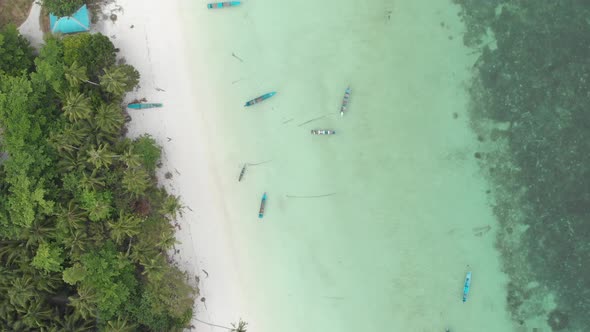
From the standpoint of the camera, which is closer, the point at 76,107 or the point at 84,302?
the point at 84,302

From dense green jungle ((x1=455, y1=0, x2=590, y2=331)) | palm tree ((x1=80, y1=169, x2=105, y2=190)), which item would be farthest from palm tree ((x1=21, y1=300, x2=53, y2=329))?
dense green jungle ((x1=455, y1=0, x2=590, y2=331))

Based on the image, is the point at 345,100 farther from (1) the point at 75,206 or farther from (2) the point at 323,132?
(1) the point at 75,206

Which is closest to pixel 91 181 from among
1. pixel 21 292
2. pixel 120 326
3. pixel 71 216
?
pixel 71 216

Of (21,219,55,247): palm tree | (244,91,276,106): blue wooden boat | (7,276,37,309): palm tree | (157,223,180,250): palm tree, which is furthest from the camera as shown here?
(244,91,276,106): blue wooden boat

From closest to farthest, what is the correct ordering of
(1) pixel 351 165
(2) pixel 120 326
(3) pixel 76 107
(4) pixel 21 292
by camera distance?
(4) pixel 21 292
(3) pixel 76 107
(2) pixel 120 326
(1) pixel 351 165

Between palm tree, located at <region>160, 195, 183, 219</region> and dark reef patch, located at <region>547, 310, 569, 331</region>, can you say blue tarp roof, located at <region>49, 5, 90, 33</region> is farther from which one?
dark reef patch, located at <region>547, 310, 569, 331</region>

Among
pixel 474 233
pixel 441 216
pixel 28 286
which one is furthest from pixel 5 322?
pixel 474 233
